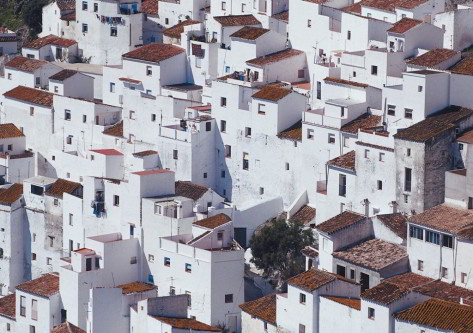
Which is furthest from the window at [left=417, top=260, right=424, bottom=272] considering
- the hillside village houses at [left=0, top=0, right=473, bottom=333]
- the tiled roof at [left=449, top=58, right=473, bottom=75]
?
the tiled roof at [left=449, top=58, right=473, bottom=75]

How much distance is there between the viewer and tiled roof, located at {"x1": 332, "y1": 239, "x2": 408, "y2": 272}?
239ft

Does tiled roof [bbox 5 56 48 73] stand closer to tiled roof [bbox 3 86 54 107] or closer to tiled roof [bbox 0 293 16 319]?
tiled roof [bbox 3 86 54 107]

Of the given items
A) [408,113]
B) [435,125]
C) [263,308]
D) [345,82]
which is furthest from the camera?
[345,82]

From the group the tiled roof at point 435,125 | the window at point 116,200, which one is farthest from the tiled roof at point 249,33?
the tiled roof at point 435,125

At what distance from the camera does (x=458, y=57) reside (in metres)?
79.2

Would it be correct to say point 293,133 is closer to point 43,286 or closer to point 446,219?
point 446,219

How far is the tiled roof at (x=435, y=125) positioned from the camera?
7469 cm

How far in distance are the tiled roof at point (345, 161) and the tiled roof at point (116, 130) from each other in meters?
12.0

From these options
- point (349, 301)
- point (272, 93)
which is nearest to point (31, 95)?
point (272, 93)

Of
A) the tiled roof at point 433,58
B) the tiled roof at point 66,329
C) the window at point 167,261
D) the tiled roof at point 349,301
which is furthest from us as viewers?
the tiled roof at point 433,58

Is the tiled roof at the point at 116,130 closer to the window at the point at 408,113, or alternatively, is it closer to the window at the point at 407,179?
the window at the point at 408,113

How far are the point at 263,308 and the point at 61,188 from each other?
12.6 meters

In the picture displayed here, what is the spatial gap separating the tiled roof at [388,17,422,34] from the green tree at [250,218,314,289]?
999 centimetres

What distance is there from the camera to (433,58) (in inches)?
3123
